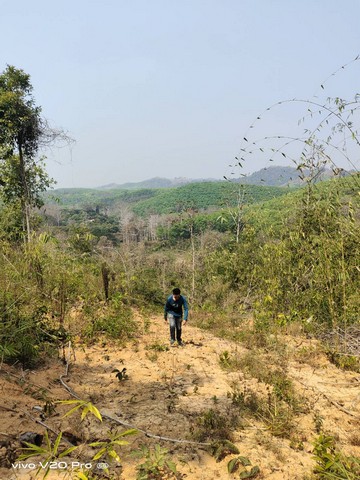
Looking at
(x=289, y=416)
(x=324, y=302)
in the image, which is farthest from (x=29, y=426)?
(x=324, y=302)

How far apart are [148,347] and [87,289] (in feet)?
9.22

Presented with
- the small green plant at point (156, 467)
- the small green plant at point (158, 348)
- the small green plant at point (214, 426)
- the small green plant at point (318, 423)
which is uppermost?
the small green plant at point (156, 467)

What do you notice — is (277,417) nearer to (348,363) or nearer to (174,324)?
(348,363)

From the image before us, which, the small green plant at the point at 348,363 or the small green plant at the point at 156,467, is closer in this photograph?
the small green plant at the point at 156,467

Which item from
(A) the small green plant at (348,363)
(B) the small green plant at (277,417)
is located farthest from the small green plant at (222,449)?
(A) the small green plant at (348,363)

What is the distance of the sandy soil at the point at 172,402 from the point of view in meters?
3.17

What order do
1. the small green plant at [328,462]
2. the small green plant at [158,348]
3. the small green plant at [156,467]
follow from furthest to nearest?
the small green plant at [158,348]
the small green plant at [156,467]
the small green plant at [328,462]

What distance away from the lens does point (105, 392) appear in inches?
183

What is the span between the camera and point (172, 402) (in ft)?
14.3

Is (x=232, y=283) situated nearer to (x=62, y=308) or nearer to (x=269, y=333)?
(x=269, y=333)

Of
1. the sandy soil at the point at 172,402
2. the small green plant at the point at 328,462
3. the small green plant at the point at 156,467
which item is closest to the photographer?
the small green plant at the point at 328,462

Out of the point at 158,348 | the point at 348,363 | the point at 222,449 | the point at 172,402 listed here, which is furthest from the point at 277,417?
the point at 158,348

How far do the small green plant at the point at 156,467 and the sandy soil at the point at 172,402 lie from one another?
10 cm

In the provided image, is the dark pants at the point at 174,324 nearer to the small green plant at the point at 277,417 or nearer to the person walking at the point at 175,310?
the person walking at the point at 175,310
